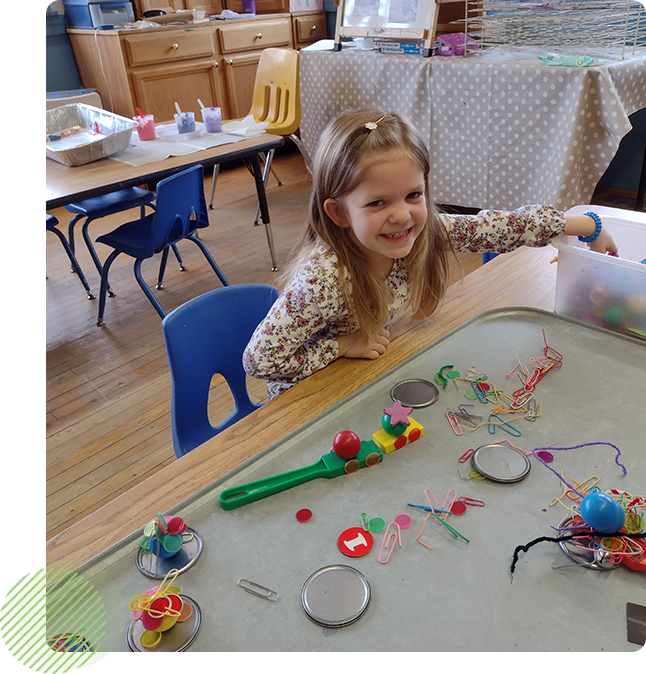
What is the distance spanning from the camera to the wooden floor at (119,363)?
5.60 ft

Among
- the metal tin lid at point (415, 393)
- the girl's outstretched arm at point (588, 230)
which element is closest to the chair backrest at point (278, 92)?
the girl's outstretched arm at point (588, 230)

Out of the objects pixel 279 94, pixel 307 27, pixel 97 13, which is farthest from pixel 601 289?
pixel 307 27

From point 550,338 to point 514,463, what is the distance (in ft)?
1.02

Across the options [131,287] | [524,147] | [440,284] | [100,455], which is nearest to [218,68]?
[131,287]

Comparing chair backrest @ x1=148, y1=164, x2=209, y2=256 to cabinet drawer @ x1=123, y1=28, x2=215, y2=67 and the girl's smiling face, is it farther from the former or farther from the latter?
cabinet drawer @ x1=123, y1=28, x2=215, y2=67

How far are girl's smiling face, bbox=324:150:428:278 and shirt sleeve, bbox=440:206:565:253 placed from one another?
0.21 m

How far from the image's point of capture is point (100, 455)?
5.84ft

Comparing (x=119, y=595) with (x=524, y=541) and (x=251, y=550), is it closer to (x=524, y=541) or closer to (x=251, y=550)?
(x=251, y=550)

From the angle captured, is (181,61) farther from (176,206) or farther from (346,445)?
(346,445)

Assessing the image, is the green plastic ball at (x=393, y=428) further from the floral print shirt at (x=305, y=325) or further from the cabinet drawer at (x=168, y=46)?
the cabinet drawer at (x=168, y=46)

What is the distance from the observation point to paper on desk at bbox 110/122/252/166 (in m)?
2.28

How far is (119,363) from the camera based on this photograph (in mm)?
2229

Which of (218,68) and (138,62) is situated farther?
(218,68)

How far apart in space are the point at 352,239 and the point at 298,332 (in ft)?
0.64
